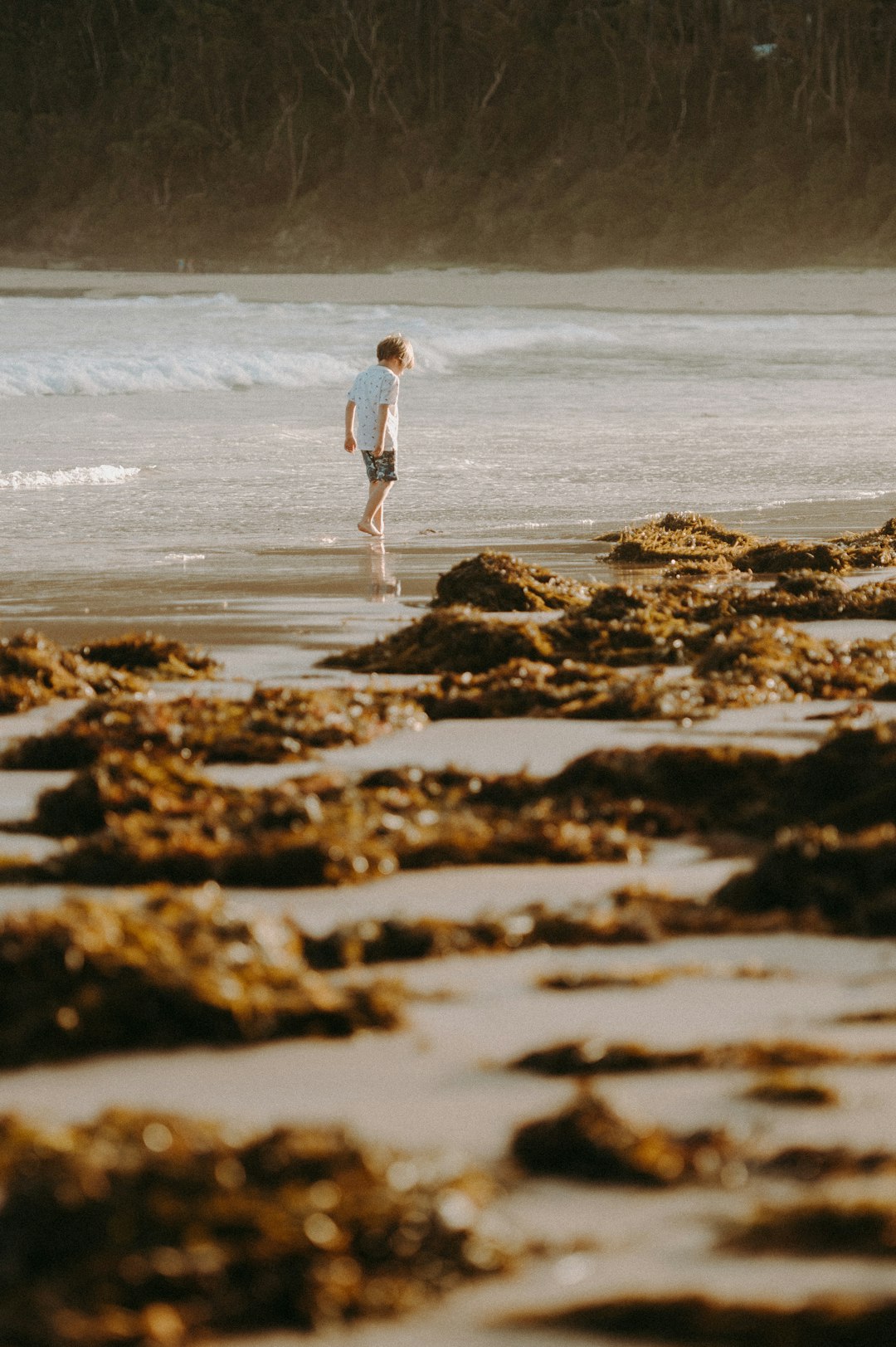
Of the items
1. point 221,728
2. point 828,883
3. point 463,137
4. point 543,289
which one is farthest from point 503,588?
point 463,137

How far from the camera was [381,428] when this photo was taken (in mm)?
9523

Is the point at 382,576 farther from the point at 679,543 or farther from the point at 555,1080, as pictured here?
the point at 555,1080

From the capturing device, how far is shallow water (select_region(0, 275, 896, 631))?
802 centimetres

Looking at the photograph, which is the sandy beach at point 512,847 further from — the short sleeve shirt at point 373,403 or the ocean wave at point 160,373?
the ocean wave at point 160,373

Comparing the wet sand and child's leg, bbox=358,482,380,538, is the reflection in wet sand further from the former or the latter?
the wet sand

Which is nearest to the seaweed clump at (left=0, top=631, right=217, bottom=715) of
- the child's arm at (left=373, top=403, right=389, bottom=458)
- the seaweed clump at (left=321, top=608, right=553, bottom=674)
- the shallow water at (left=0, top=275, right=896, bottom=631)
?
the seaweed clump at (left=321, top=608, right=553, bottom=674)

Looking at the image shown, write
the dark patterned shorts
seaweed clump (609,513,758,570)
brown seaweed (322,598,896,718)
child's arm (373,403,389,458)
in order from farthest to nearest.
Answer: child's arm (373,403,389,458) < the dark patterned shorts < seaweed clump (609,513,758,570) < brown seaweed (322,598,896,718)

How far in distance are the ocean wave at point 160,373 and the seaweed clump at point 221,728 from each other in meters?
13.1

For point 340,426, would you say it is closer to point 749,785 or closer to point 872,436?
point 872,436

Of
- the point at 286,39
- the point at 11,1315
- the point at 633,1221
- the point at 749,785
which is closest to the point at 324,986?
the point at 633,1221

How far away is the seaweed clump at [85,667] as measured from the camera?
4938 mm

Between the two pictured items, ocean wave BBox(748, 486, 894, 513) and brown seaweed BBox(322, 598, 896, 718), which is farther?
ocean wave BBox(748, 486, 894, 513)

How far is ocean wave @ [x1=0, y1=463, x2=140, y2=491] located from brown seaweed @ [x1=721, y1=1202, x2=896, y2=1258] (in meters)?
9.07

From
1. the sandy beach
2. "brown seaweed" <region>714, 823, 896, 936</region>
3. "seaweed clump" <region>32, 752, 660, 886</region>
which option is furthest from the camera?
"seaweed clump" <region>32, 752, 660, 886</region>
